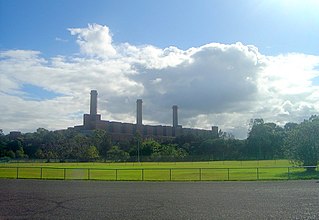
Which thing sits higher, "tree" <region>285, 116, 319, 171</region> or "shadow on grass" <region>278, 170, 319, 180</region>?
"tree" <region>285, 116, 319, 171</region>

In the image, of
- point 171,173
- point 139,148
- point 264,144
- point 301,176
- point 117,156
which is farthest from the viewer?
point 139,148

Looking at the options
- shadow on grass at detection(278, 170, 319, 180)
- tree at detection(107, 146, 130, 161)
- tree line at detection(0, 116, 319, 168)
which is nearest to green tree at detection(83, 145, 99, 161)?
tree line at detection(0, 116, 319, 168)

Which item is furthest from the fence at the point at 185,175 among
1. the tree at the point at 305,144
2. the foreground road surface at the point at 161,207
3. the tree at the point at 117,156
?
Answer: the tree at the point at 117,156

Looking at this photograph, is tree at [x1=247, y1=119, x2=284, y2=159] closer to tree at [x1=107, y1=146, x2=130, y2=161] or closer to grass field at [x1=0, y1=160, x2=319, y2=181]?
tree at [x1=107, y1=146, x2=130, y2=161]

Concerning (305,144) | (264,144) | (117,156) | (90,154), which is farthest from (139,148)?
(305,144)

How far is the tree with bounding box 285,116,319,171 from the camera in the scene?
141 feet

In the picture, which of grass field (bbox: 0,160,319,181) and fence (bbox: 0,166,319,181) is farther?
grass field (bbox: 0,160,319,181)

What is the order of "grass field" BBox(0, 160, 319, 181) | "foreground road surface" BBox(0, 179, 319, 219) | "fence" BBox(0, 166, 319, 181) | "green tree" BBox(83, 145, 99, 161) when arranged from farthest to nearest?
"green tree" BBox(83, 145, 99, 161) < "grass field" BBox(0, 160, 319, 181) < "fence" BBox(0, 166, 319, 181) < "foreground road surface" BBox(0, 179, 319, 219)

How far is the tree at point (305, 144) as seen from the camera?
1694 inches

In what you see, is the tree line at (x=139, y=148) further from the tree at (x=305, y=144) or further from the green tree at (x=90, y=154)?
the tree at (x=305, y=144)

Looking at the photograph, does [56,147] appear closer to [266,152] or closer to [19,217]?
[266,152]

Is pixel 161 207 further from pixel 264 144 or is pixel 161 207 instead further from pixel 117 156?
pixel 264 144

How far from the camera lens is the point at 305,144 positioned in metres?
43.0

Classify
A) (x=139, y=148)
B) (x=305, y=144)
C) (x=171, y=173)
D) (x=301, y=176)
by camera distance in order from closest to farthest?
(x=301, y=176) → (x=305, y=144) → (x=171, y=173) → (x=139, y=148)
